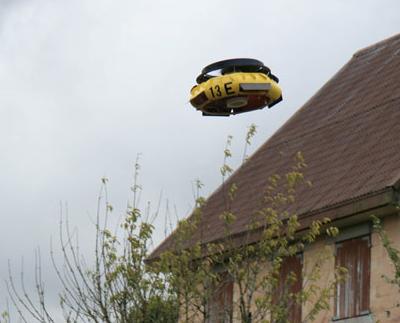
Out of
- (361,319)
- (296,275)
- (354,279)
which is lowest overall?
(361,319)

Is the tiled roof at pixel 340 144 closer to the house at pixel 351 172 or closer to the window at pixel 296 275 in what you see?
the house at pixel 351 172

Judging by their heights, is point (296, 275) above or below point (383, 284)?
above

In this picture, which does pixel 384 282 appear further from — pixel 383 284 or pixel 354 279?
pixel 354 279

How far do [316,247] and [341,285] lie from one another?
3.06 ft

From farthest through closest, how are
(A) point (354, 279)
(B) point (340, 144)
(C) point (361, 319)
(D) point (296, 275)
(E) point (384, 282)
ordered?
(B) point (340, 144) < (D) point (296, 275) < (A) point (354, 279) < (C) point (361, 319) < (E) point (384, 282)

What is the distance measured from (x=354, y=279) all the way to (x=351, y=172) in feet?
6.42

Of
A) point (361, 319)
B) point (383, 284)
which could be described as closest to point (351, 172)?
point (383, 284)

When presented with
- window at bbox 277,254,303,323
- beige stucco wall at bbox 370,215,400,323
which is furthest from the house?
window at bbox 277,254,303,323

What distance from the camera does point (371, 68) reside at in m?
25.5

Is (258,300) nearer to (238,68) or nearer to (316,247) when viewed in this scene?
(316,247)

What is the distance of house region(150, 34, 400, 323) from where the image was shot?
62.4 ft

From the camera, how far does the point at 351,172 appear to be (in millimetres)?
20609

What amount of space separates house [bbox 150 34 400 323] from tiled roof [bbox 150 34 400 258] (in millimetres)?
24

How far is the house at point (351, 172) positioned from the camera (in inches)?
749
